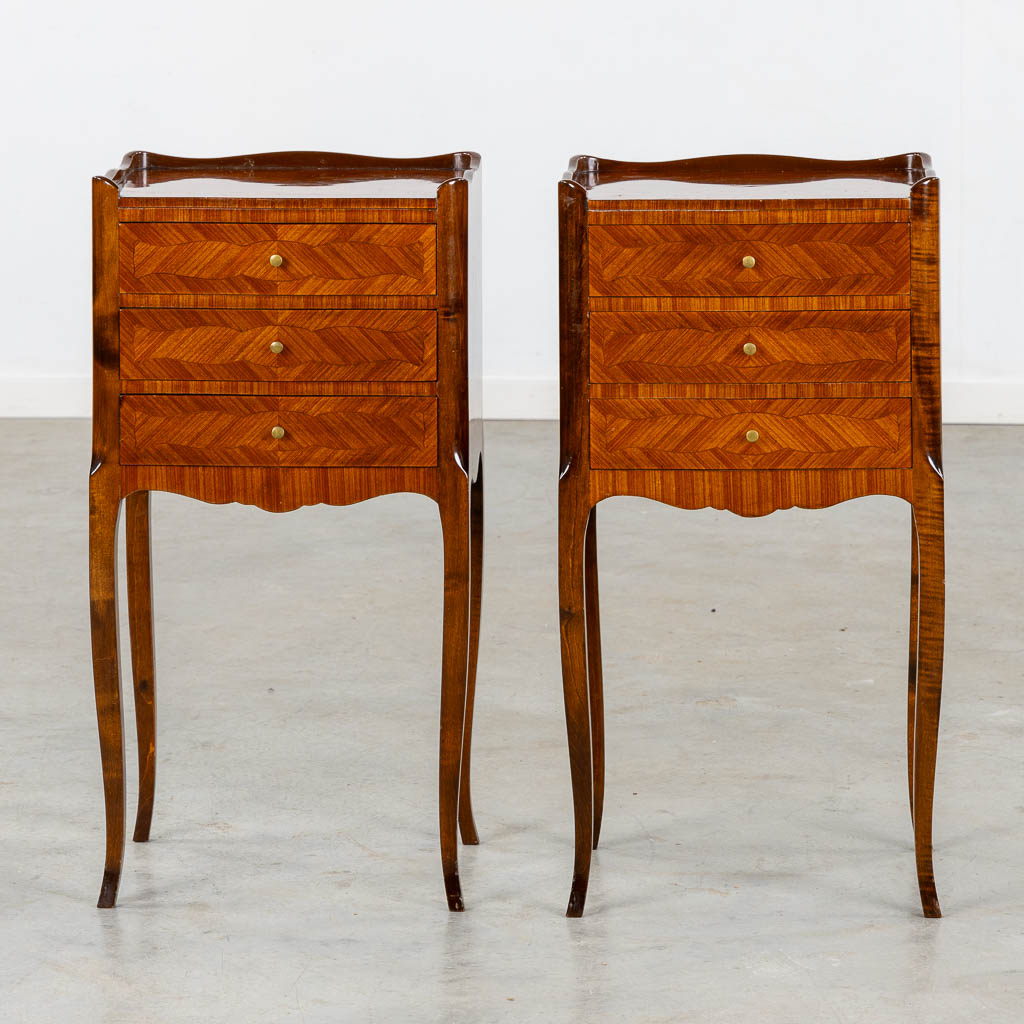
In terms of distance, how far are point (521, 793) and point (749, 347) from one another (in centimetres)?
110

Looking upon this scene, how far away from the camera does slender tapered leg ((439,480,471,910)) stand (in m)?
2.54

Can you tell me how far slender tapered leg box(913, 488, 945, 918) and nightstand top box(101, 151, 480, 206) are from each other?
1014 millimetres

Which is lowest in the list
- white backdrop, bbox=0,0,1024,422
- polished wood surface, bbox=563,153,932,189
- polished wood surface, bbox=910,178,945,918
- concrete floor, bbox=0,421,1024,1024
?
concrete floor, bbox=0,421,1024,1024

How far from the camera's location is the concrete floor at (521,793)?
2.35 metres

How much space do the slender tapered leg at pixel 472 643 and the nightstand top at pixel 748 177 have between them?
0.58 metres

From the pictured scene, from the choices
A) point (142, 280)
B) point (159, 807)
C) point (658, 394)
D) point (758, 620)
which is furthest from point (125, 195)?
point (758, 620)

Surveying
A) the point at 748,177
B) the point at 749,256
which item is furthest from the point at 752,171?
the point at 749,256

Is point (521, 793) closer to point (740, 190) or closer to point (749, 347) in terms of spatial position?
point (749, 347)

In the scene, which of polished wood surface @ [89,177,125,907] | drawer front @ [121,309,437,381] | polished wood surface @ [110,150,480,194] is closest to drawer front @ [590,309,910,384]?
drawer front @ [121,309,437,381]

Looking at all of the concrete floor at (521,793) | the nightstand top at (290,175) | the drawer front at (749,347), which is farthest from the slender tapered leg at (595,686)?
the nightstand top at (290,175)

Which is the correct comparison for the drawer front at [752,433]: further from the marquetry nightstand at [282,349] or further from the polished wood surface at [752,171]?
the polished wood surface at [752,171]

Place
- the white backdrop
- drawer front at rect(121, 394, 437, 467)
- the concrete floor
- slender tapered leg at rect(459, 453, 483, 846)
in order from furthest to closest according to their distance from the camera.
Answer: the white backdrop → slender tapered leg at rect(459, 453, 483, 846) → drawer front at rect(121, 394, 437, 467) → the concrete floor

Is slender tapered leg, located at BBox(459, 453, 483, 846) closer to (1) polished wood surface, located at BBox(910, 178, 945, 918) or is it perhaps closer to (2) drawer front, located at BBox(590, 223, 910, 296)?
(2) drawer front, located at BBox(590, 223, 910, 296)

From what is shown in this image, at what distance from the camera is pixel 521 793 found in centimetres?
308
